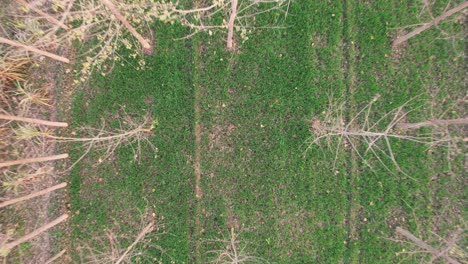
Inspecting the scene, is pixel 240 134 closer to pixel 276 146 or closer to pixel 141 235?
pixel 276 146

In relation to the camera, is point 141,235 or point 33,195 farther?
point 141,235

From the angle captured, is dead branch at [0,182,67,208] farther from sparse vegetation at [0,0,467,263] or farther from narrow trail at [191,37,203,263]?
narrow trail at [191,37,203,263]

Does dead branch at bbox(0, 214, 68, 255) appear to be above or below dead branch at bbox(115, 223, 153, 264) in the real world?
above

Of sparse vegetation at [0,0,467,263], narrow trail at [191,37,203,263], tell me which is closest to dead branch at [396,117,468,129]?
sparse vegetation at [0,0,467,263]

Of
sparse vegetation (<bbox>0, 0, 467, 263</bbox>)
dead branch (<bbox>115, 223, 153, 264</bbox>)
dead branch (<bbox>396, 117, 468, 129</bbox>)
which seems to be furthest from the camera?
sparse vegetation (<bbox>0, 0, 467, 263</bbox>)

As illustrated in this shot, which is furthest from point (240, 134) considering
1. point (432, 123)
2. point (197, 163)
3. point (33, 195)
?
point (33, 195)

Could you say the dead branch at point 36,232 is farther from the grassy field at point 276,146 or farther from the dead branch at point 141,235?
the dead branch at point 141,235

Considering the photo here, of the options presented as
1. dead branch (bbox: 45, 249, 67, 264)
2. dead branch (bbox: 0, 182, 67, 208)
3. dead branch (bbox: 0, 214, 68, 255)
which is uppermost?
dead branch (bbox: 0, 182, 67, 208)

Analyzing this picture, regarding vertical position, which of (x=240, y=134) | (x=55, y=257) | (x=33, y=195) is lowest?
(x=55, y=257)

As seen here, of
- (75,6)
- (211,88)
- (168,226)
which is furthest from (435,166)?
(75,6)
